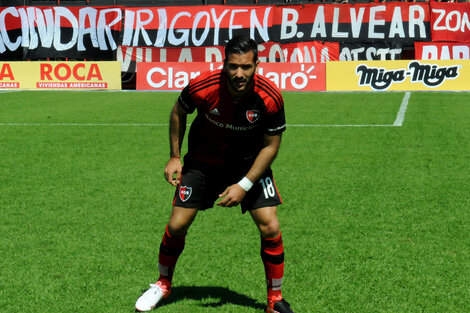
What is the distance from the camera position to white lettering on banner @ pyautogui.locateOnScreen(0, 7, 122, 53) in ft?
103

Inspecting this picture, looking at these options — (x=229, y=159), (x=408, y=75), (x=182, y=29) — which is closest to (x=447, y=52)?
(x=408, y=75)

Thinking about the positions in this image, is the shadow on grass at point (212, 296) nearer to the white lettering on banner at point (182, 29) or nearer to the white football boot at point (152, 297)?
the white football boot at point (152, 297)

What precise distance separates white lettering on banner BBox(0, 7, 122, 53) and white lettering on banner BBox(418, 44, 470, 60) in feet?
46.4

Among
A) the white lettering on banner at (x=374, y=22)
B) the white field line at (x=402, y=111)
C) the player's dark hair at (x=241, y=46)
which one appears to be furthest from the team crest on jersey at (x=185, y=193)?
the white lettering on banner at (x=374, y=22)

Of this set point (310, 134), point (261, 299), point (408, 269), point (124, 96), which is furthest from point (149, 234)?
point (124, 96)

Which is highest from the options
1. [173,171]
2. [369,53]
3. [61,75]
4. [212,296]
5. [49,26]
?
[173,171]

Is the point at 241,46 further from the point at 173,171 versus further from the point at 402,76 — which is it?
the point at 402,76

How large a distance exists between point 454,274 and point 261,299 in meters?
1.64

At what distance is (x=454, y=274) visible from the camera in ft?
17.5

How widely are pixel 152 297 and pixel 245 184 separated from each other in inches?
41.7

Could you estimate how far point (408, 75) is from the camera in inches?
995

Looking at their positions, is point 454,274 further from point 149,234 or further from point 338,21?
point 338,21

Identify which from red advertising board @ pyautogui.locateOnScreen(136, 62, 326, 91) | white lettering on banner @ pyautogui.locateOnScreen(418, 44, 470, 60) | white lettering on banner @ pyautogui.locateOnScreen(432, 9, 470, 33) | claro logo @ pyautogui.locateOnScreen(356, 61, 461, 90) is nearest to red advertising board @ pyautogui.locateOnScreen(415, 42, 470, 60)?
white lettering on banner @ pyautogui.locateOnScreen(418, 44, 470, 60)

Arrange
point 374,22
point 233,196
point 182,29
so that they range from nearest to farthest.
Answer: point 233,196
point 374,22
point 182,29
